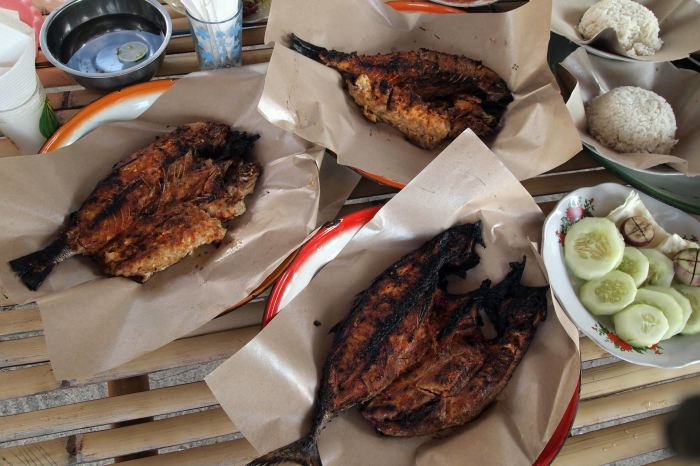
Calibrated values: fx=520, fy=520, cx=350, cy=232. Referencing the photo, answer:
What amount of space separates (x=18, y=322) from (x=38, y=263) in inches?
7.2

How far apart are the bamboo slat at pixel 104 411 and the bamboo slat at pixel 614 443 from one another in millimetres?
910

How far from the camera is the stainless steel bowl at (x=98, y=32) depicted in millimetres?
1519

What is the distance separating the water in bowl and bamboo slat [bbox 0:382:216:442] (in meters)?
0.97

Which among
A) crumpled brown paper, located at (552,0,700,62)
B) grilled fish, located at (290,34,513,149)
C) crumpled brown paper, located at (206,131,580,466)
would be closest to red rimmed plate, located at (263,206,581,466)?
crumpled brown paper, located at (206,131,580,466)

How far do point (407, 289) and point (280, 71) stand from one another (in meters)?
0.71

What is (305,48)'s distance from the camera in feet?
5.21

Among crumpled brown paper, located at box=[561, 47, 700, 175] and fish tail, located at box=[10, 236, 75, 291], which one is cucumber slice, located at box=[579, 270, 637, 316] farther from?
fish tail, located at box=[10, 236, 75, 291]

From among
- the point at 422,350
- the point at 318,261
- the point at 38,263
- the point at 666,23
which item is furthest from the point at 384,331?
the point at 666,23

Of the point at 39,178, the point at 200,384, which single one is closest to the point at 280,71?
the point at 39,178

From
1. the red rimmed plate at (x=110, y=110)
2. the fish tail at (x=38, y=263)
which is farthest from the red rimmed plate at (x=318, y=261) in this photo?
the red rimmed plate at (x=110, y=110)

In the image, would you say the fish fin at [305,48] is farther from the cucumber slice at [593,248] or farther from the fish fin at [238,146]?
the cucumber slice at [593,248]

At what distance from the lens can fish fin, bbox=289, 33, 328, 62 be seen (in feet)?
5.20

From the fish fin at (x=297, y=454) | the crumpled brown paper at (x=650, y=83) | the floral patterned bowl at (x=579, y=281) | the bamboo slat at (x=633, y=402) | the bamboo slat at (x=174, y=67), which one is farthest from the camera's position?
the bamboo slat at (x=174, y=67)

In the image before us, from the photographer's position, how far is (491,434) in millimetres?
1169
